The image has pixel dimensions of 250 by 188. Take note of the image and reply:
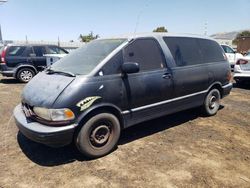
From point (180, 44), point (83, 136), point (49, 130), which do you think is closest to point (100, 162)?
point (83, 136)

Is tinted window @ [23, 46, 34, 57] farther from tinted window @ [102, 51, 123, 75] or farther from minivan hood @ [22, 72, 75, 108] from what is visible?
tinted window @ [102, 51, 123, 75]

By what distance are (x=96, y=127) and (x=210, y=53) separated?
3421 mm

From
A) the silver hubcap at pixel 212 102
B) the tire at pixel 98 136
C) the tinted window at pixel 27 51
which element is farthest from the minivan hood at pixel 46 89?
the tinted window at pixel 27 51

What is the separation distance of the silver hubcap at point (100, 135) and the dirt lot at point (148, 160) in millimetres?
262

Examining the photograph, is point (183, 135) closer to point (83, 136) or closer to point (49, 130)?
point (83, 136)

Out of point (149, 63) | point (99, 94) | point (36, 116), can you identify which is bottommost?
point (36, 116)

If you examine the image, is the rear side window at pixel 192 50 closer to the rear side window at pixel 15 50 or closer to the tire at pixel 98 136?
the tire at pixel 98 136

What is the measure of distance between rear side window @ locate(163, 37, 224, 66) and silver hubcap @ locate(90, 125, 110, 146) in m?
1.99

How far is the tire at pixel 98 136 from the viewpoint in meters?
3.65

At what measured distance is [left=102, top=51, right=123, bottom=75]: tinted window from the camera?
3.86m

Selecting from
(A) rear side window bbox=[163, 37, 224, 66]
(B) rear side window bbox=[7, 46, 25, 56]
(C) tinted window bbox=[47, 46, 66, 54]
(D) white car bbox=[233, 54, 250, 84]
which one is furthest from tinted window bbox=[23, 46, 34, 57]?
(D) white car bbox=[233, 54, 250, 84]

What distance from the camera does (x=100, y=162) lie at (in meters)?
3.76

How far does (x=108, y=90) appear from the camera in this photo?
3.80 m

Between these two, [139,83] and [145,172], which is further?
[139,83]
